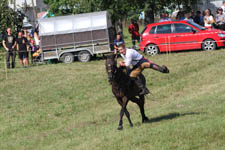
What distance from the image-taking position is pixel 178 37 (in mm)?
24500

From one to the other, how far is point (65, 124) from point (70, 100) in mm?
3636

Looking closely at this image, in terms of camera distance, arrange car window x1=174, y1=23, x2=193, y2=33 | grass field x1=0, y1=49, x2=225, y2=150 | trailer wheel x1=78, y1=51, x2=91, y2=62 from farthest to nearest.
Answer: trailer wheel x1=78, y1=51, x2=91, y2=62, car window x1=174, y1=23, x2=193, y2=33, grass field x1=0, y1=49, x2=225, y2=150

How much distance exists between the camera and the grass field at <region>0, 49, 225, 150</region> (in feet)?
31.6

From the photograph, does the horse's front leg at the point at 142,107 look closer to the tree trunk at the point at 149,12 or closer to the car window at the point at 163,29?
the car window at the point at 163,29

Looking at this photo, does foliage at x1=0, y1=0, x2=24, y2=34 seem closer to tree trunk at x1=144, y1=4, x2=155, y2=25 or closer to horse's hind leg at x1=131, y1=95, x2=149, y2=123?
tree trunk at x1=144, y1=4, x2=155, y2=25

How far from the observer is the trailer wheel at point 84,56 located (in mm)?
25719

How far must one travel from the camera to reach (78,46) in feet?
85.0

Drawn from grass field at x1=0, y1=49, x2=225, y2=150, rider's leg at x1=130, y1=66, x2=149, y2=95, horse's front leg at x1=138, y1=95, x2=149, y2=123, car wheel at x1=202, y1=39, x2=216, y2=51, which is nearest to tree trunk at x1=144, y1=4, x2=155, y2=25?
grass field at x1=0, y1=49, x2=225, y2=150

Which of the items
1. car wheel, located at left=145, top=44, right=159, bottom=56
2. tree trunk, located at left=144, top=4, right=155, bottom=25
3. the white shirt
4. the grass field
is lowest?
the grass field

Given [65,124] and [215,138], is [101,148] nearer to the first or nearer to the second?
[215,138]

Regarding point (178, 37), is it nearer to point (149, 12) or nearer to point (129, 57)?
point (149, 12)

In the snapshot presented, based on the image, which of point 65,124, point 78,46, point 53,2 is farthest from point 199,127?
point 53,2

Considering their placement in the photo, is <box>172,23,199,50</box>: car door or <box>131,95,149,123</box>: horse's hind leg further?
<box>172,23,199,50</box>: car door

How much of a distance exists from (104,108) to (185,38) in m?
10.0
